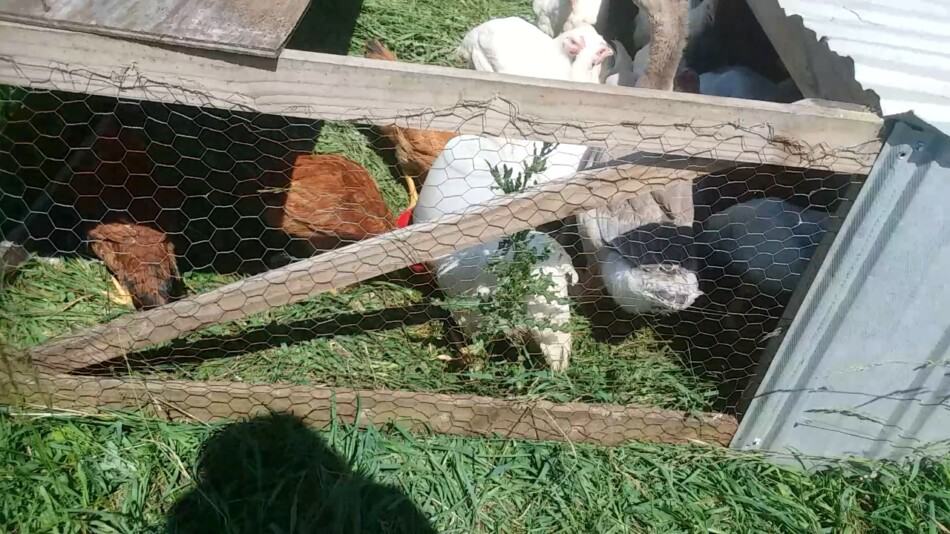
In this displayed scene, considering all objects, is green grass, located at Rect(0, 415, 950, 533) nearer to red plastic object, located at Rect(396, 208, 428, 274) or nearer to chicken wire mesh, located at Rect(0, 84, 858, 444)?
chicken wire mesh, located at Rect(0, 84, 858, 444)

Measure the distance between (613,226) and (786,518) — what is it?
3.58 feet

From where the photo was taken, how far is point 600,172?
5.93 feet

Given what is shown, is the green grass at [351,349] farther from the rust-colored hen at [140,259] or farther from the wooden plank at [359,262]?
the wooden plank at [359,262]

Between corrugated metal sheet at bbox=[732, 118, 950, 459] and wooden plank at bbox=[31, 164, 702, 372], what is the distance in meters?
0.47

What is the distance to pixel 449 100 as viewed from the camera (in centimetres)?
163

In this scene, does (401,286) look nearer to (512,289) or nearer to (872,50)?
(512,289)

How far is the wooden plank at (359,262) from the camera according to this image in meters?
1.82

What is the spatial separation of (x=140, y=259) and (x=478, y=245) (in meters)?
1.16

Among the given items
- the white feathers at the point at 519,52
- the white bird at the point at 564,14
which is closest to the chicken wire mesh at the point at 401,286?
the white feathers at the point at 519,52

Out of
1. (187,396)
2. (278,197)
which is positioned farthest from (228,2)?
(187,396)

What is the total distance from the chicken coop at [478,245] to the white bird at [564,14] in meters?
1.07

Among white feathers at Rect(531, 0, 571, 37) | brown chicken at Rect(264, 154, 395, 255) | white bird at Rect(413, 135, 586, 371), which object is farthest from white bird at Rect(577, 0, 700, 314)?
white feathers at Rect(531, 0, 571, 37)

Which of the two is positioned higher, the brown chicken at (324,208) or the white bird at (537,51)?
the white bird at (537,51)

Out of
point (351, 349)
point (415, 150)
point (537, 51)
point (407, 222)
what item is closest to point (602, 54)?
point (537, 51)
